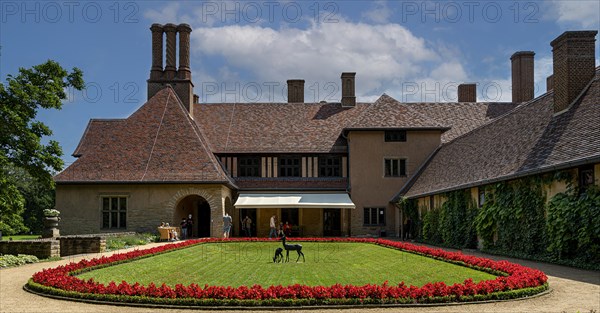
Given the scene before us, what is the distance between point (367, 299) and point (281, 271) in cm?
463

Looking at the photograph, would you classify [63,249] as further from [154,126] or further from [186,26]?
[186,26]

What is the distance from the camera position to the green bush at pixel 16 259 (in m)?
15.9

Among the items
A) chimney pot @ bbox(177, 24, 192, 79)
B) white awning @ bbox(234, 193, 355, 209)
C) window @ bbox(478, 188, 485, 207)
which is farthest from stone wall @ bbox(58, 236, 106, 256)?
chimney pot @ bbox(177, 24, 192, 79)

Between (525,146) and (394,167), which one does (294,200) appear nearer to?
(394,167)

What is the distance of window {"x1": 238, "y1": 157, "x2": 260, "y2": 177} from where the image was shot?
112 feet

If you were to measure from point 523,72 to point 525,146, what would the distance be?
20.2m

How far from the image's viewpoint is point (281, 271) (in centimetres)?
1364

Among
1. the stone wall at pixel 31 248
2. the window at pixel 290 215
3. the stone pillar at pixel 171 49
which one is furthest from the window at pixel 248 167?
the stone wall at pixel 31 248

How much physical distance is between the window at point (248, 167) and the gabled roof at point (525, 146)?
9.44 meters

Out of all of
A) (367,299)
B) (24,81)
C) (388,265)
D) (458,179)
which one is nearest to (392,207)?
(458,179)

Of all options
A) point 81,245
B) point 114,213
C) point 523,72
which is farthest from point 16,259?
point 523,72

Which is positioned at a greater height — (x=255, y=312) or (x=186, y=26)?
(x=186, y=26)

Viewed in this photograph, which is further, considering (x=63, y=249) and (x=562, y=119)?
(x=63, y=249)

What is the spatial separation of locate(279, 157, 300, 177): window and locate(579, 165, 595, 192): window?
68.8 ft
